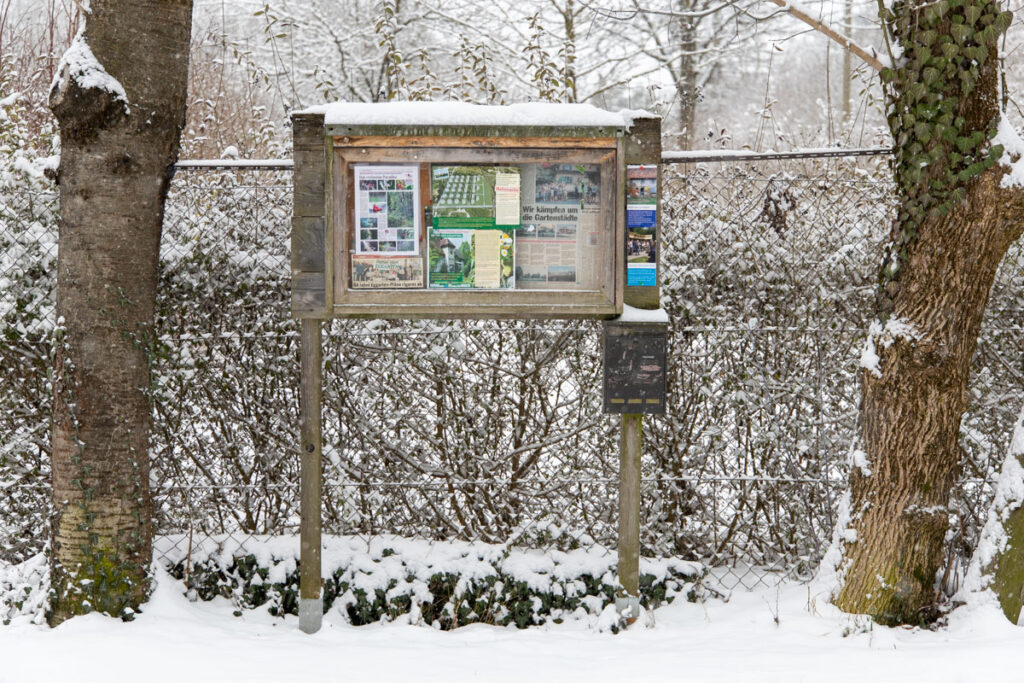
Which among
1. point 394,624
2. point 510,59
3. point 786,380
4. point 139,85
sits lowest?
point 394,624

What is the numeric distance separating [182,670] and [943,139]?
3.68m

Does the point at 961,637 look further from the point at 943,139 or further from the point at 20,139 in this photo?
the point at 20,139

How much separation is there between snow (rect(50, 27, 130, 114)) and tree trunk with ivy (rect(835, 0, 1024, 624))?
321 centimetres

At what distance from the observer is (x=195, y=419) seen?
4262 millimetres

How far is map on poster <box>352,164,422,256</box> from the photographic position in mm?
3572

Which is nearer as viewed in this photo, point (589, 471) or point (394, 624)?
point (394, 624)

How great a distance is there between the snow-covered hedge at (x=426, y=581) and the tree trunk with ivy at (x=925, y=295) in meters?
0.96

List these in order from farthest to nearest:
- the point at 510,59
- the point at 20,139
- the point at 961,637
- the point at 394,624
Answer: the point at 510,59
the point at 20,139
the point at 394,624
the point at 961,637

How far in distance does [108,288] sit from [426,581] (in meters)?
1.97

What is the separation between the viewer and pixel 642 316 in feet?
12.0

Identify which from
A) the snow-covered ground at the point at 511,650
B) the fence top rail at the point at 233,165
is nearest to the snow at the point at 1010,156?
the snow-covered ground at the point at 511,650

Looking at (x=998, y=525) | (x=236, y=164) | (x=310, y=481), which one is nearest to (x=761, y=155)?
(x=998, y=525)

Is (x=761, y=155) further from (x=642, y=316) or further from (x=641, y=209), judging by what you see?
(x=642, y=316)

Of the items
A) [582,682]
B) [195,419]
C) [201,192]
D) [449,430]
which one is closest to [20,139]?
[201,192]
